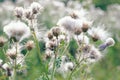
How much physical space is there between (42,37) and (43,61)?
239 mm

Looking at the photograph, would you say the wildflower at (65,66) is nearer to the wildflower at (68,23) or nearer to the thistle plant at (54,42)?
the thistle plant at (54,42)

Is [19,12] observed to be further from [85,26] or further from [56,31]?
[85,26]

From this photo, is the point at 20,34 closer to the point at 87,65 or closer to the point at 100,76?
the point at 87,65

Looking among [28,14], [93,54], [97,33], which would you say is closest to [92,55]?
[93,54]

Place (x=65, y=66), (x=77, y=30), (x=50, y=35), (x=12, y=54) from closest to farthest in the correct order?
(x=12, y=54) → (x=77, y=30) → (x=50, y=35) → (x=65, y=66)

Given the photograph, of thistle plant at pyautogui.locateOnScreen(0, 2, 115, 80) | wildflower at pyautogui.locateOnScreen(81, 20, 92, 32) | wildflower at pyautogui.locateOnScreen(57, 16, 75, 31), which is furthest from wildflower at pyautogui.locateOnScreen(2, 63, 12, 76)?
wildflower at pyautogui.locateOnScreen(81, 20, 92, 32)

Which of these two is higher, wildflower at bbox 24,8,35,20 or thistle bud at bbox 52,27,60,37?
wildflower at bbox 24,8,35,20

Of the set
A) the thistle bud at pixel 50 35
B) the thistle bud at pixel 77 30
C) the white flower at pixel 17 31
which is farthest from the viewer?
the thistle bud at pixel 50 35

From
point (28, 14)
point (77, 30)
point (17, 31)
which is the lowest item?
point (17, 31)

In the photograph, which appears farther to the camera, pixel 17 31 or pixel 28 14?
pixel 28 14

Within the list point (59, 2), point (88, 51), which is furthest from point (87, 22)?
point (59, 2)

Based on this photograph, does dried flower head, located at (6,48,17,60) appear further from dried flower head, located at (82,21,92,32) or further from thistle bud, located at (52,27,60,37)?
dried flower head, located at (82,21,92,32)

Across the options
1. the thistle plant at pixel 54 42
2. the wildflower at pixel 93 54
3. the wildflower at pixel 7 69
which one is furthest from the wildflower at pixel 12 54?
the wildflower at pixel 93 54

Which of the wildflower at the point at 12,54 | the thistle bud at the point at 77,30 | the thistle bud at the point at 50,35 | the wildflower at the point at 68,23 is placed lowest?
the wildflower at the point at 12,54
